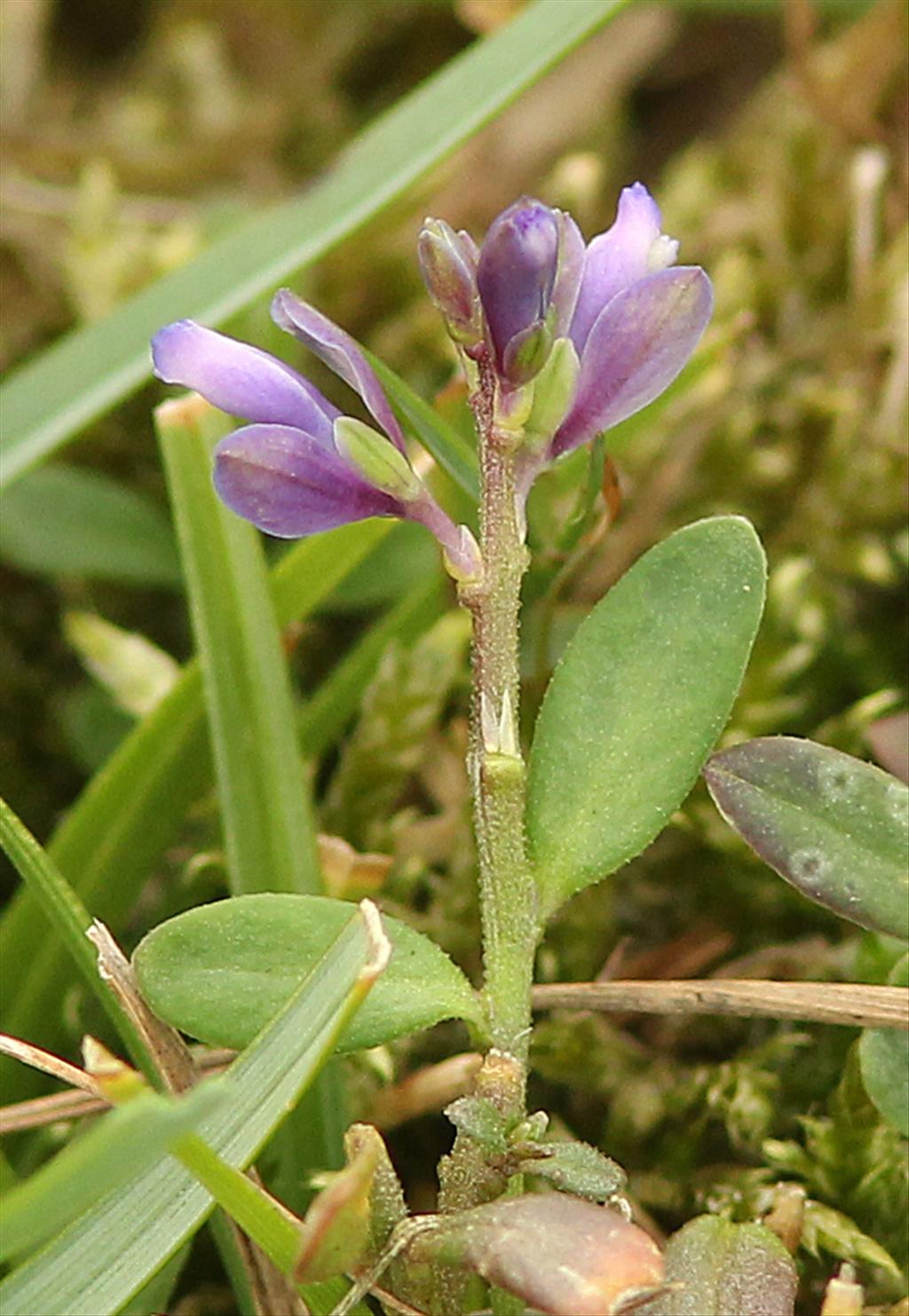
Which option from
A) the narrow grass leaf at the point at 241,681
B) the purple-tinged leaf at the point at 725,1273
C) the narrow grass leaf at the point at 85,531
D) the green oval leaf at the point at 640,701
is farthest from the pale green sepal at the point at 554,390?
the narrow grass leaf at the point at 85,531

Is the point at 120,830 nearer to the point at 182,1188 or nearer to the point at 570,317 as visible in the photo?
the point at 182,1188

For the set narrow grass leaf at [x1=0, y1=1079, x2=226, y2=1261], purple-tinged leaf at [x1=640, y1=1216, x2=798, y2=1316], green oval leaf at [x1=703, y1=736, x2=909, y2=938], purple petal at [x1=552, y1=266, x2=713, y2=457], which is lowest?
purple-tinged leaf at [x1=640, y1=1216, x2=798, y2=1316]

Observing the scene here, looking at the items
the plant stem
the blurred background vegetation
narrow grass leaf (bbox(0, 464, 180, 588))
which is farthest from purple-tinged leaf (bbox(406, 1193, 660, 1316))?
narrow grass leaf (bbox(0, 464, 180, 588))

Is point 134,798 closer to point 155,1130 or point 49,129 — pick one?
→ point 155,1130

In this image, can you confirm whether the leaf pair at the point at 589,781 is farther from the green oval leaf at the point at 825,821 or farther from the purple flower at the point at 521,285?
the purple flower at the point at 521,285

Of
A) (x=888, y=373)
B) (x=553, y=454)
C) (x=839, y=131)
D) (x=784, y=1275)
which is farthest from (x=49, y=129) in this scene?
(x=784, y=1275)

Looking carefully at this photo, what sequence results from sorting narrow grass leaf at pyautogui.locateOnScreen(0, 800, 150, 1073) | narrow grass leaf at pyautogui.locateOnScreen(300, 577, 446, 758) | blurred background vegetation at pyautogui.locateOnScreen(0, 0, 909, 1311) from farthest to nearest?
narrow grass leaf at pyautogui.locateOnScreen(300, 577, 446, 758)
blurred background vegetation at pyautogui.locateOnScreen(0, 0, 909, 1311)
narrow grass leaf at pyautogui.locateOnScreen(0, 800, 150, 1073)

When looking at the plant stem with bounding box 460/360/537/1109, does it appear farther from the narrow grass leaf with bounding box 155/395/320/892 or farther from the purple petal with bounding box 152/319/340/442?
the narrow grass leaf with bounding box 155/395/320/892
